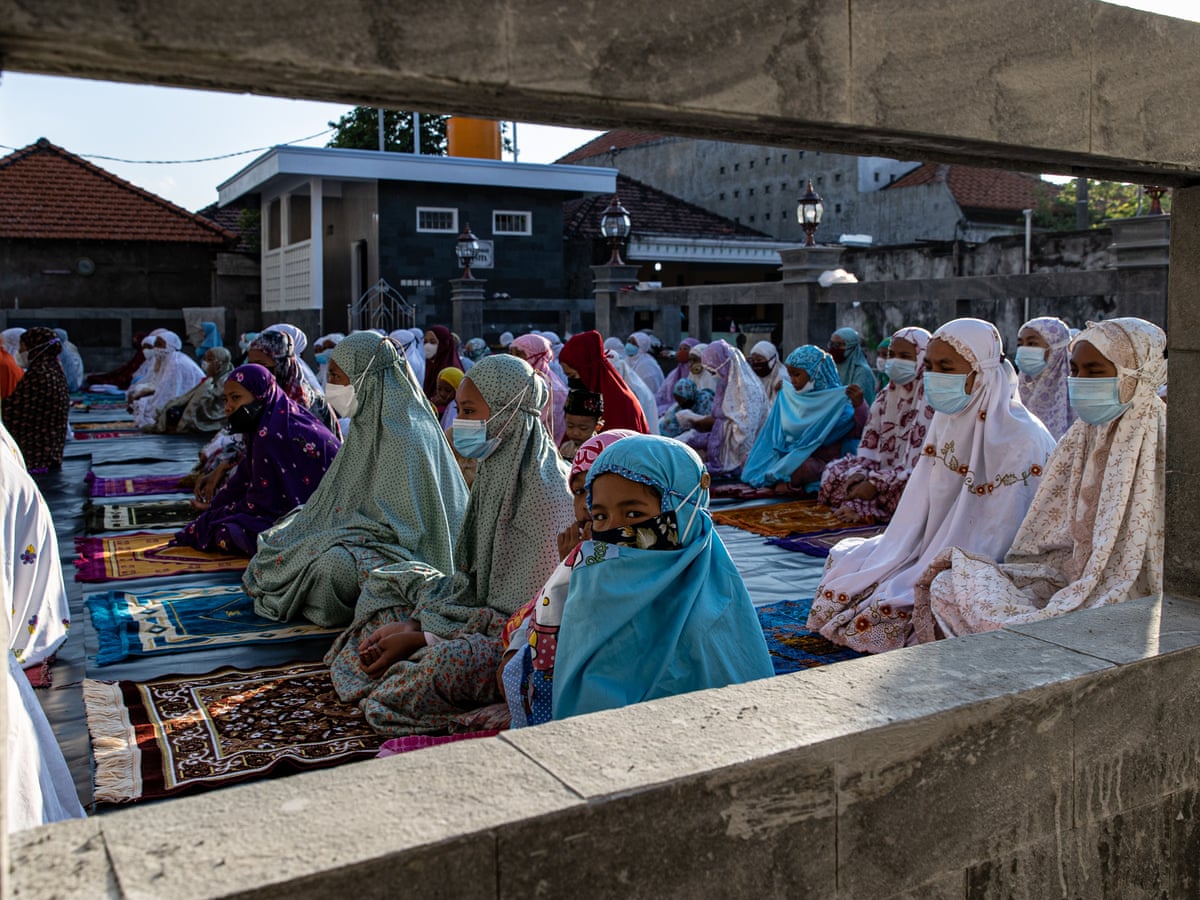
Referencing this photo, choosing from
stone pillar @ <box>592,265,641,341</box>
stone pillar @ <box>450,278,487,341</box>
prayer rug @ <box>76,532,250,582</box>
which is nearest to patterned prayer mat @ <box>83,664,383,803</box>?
prayer rug @ <box>76,532,250,582</box>

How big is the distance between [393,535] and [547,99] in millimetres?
3255

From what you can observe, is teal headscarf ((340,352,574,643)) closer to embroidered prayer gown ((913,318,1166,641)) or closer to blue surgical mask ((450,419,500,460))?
blue surgical mask ((450,419,500,460))

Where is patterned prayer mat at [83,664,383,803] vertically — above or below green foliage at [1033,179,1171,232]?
below

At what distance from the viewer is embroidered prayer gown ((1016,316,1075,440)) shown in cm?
653

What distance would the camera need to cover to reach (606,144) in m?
32.7

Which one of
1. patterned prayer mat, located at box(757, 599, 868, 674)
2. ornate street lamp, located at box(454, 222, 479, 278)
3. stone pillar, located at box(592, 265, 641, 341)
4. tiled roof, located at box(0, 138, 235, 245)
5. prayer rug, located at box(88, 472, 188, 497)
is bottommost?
patterned prayer mat, located at box(757, 599, 868, 674)

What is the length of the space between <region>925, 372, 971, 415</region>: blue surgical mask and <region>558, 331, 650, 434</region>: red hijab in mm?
1836

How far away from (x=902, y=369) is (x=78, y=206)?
19640 mm

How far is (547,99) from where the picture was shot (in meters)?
1.75

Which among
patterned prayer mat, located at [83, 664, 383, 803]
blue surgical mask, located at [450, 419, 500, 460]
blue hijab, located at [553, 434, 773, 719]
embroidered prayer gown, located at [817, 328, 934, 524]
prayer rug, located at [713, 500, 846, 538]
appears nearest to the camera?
blue hijab, located at [553, 434, 773, 719]

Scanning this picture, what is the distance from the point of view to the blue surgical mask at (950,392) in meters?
4.53

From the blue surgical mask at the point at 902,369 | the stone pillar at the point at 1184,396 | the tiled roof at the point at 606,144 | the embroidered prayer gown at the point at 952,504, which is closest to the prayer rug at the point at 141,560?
the embroidered prayer gown at the point at 952,504

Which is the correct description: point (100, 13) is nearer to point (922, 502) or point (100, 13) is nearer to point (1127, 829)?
point (1127, 829)

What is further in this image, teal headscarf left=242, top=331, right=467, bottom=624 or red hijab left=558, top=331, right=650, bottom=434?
red hijab left=558, top=331, right=650, bottom=434
